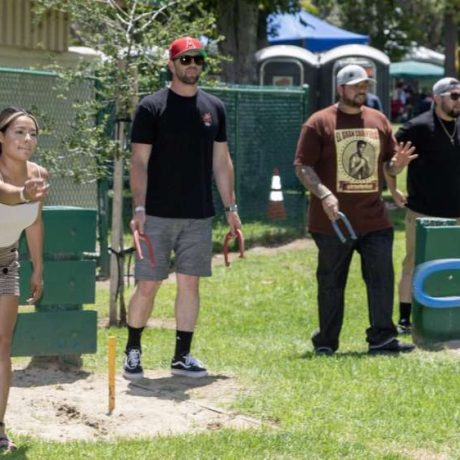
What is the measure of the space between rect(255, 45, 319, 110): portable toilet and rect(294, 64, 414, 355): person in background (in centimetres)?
1699

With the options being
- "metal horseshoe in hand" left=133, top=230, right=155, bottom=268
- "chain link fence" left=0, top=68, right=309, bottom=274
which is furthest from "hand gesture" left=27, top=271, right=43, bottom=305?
"chain link fence" left=0, top=68, right=309, bottom=274

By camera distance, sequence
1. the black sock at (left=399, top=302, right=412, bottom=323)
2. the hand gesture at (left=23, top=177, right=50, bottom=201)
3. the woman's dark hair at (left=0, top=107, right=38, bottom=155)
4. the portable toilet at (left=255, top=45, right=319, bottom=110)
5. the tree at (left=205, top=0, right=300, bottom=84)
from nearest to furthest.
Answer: the hand gesture at (left=23, top=177, right=50, bottom=201), the woman's dark hair at (left=0, top=107, right=38, bottom=155), the black sock at (left=399, top=302, right=412, bottom=323), the tree at (left=205, top=0, right=300, bottom=84), the portable toilet at (left=255, top=45, right=319, bottom=110)

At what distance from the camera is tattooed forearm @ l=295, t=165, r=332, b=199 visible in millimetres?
8266

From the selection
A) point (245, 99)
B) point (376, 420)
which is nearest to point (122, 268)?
point (376, 420)

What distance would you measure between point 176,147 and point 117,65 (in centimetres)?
249

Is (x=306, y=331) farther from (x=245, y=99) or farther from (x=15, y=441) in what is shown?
(x=245, y=99)

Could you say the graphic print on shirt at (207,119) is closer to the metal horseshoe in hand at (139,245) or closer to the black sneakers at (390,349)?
the metal horseshoe in hand at (139,245)

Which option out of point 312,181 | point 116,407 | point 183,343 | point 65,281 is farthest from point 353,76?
point 116,407

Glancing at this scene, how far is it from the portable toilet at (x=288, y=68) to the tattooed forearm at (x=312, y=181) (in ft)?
56.3

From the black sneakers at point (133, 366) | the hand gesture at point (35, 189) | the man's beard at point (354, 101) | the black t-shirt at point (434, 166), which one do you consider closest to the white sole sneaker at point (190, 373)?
the black sneakers at point (133, 366)

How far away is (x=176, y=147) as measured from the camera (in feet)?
24.9

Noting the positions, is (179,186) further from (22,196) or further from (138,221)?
(22,196)

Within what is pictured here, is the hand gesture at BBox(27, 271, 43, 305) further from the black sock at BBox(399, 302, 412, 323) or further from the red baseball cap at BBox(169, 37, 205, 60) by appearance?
the black sock at BBox(399, 302, 412, 323)

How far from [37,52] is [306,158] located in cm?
743
